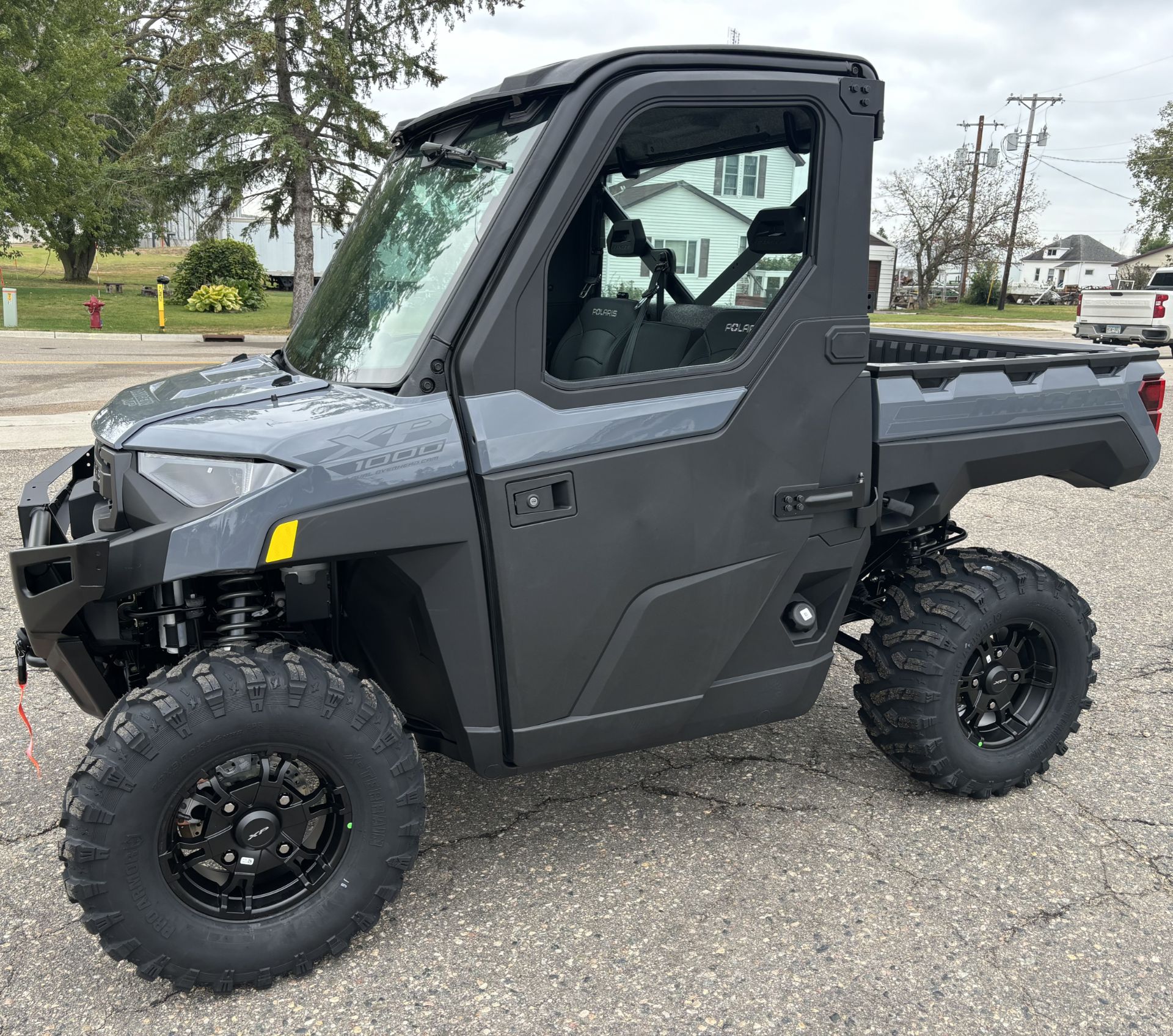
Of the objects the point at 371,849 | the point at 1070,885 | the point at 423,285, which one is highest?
the point at 423,285

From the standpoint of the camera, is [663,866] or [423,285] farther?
[663,866]

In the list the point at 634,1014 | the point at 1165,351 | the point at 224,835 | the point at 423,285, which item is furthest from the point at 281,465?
the point at 1165,351

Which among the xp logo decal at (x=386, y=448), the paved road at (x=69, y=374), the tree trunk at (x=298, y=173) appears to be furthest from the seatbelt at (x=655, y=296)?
the tree trunk at (x=298, y=173)

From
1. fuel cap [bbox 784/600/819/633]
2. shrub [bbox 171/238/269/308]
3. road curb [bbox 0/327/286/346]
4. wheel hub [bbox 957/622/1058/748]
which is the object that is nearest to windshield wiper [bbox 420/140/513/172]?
fuel cap [bbox 784/600/819/633]

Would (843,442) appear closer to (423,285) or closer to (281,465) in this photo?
(423,285)

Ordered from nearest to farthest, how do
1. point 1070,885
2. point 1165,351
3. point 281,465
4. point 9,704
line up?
1. point 281,465
2. point 1070,885
3. point 9,704
4. point 1165,351

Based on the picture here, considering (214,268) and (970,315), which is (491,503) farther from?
(970,315)

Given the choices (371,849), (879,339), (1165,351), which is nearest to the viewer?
(371,849)

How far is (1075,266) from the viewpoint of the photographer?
369 feet

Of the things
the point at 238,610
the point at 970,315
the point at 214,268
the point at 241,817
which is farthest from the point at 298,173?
the point at 970,315

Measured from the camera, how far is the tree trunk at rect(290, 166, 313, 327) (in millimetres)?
21469

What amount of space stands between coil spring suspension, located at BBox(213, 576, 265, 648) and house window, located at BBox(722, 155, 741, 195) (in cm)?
173

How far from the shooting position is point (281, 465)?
2.42 meters

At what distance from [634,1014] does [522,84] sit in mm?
2382
